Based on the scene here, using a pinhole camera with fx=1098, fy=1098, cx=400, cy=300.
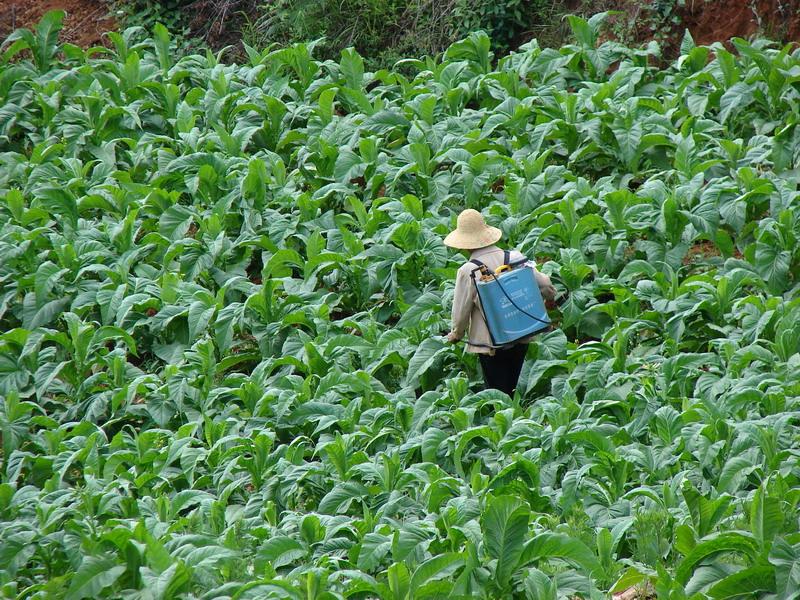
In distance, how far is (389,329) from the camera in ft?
28.7

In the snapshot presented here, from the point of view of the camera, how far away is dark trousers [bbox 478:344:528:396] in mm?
7664

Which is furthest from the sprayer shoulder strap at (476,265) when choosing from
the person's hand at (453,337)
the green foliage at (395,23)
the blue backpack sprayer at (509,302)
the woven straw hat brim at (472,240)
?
the green foliage at (395,23)

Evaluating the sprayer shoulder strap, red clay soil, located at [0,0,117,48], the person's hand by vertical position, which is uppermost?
red clay soil, located at [0,0,117,48]

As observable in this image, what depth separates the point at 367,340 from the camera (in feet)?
27.7

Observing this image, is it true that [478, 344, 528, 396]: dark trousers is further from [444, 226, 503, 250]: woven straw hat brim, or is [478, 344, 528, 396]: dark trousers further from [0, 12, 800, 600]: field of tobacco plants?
[444, 226, 503, 250]: woven straw hat brim

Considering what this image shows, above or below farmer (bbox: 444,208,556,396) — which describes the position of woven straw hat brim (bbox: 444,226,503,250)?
above

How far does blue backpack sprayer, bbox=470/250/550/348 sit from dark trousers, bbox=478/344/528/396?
0.19m

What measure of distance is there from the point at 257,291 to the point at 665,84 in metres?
4.75

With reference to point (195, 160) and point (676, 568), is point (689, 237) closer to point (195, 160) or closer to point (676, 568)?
point (676, 568)

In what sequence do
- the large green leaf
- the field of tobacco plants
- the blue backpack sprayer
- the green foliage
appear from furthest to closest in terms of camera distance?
the green foliage → the blue backpack sprayer → the field of tobacco plants → the large green leaf

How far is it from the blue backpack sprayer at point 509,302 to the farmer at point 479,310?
0.27 feet

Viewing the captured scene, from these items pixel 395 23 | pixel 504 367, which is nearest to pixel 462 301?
pixel 504 367

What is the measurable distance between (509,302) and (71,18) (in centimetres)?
1118

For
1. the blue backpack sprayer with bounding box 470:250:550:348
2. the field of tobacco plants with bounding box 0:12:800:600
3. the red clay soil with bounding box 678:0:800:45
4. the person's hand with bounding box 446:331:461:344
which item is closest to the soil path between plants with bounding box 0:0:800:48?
the red clay soil with bounding box 678:0:800:45
